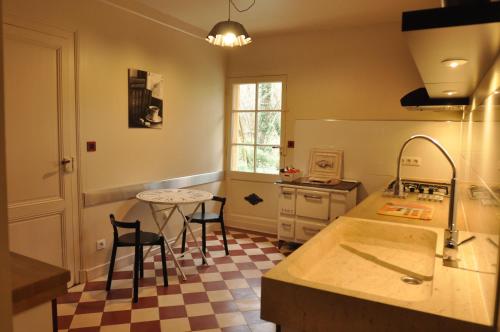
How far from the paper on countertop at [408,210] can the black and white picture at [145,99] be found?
2460mm

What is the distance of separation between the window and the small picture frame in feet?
1.71

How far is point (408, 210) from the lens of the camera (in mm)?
2658

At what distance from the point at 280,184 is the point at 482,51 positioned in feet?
11.0

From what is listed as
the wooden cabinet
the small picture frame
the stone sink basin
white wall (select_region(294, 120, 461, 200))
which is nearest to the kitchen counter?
the stone sink basin

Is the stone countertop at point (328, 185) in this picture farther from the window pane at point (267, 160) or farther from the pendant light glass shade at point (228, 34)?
the pendant light glass shade at point (228, 34)

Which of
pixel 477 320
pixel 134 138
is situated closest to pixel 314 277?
pixel 477 320

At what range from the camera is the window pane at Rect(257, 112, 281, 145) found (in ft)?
16.1

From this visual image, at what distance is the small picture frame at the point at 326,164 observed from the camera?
4.47m

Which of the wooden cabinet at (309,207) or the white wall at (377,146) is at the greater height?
the white wall at (377,146)

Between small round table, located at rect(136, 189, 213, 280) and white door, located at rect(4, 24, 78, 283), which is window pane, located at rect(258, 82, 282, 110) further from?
white door, located at rect(4, 24, 78, 283)

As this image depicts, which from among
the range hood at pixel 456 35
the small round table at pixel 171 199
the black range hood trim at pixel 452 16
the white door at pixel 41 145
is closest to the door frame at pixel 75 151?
the white door at pixel 41 145

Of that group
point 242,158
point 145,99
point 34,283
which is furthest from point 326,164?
point 34,283

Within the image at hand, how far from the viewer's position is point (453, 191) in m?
1.67

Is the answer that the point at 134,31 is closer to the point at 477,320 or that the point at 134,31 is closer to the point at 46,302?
the point at 46,302
